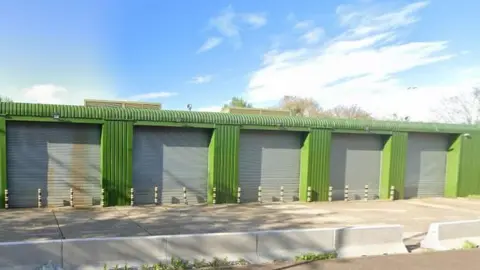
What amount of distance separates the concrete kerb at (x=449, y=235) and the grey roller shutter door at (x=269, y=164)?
817cm

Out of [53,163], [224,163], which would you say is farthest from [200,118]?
[53,163]

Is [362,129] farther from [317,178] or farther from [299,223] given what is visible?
[299,223]

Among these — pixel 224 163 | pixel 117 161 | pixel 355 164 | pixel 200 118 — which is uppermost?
pixel 200 118

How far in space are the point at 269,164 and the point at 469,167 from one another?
513 inches

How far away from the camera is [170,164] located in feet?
48.1

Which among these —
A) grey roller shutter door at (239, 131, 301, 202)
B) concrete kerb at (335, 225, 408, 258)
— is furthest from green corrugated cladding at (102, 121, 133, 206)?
concrete kerb at (335, 225, 408, 258)

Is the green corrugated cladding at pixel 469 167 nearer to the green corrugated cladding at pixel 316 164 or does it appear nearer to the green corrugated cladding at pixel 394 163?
the green corrugated cladding at pixel 394 163

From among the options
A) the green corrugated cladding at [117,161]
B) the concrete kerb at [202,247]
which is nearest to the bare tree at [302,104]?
the green corrugated cladding at [117,161]

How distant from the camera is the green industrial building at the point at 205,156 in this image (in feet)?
42.0

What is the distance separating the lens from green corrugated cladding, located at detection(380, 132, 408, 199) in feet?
58.8

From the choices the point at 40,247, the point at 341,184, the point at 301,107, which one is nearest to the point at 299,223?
the point at 341,184

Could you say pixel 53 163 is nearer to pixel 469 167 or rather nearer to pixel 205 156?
pixel 205 156

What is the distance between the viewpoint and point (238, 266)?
637 cm

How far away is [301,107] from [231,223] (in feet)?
140
